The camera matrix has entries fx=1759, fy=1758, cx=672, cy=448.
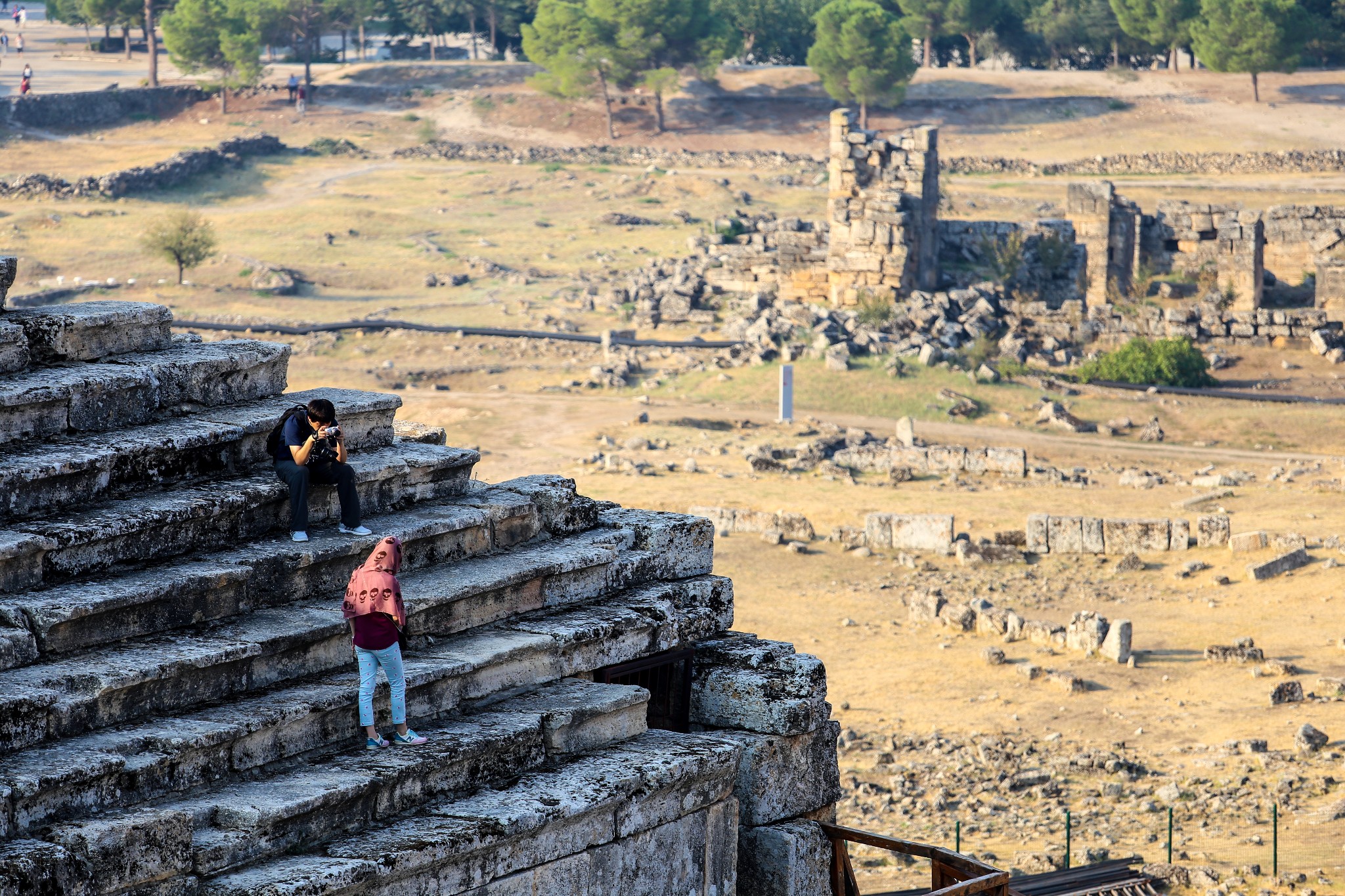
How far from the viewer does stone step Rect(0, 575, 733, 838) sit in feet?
23.7

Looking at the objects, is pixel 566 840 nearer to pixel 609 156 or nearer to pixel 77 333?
pixel 77 333

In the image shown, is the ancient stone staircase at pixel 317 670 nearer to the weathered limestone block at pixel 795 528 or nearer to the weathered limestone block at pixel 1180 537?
the weathered limestone block at pixel 795 528

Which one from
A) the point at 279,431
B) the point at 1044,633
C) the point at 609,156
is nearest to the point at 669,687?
the point at 279,431

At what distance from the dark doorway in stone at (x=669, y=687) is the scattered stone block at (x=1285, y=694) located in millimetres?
9955

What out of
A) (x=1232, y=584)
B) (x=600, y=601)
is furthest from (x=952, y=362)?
(x=600, y=601)

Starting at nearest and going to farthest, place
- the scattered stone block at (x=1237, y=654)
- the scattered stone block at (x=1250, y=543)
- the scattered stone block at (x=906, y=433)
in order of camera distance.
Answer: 1. the scattered stone block at (x=1237, y=654)
2. the scattered stone block at (x=1250, y=543)
3. the scattered stone block at (x=906, y=433)

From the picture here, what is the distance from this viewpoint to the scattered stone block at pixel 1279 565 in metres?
22.2

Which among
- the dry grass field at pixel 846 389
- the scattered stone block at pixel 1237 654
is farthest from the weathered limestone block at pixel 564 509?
the scattered stone block at pixel 1237 654

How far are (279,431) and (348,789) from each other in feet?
8.45

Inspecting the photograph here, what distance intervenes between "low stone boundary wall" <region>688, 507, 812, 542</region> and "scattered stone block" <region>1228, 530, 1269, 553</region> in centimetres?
571

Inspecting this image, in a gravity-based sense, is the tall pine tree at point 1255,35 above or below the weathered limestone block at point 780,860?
above

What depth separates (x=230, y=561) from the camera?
8836mm

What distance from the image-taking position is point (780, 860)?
31.3 ft

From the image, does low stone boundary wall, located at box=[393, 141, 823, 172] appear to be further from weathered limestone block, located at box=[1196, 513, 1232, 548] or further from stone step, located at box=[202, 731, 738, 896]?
stone step, located at box=[202, 731, 738, 896]
